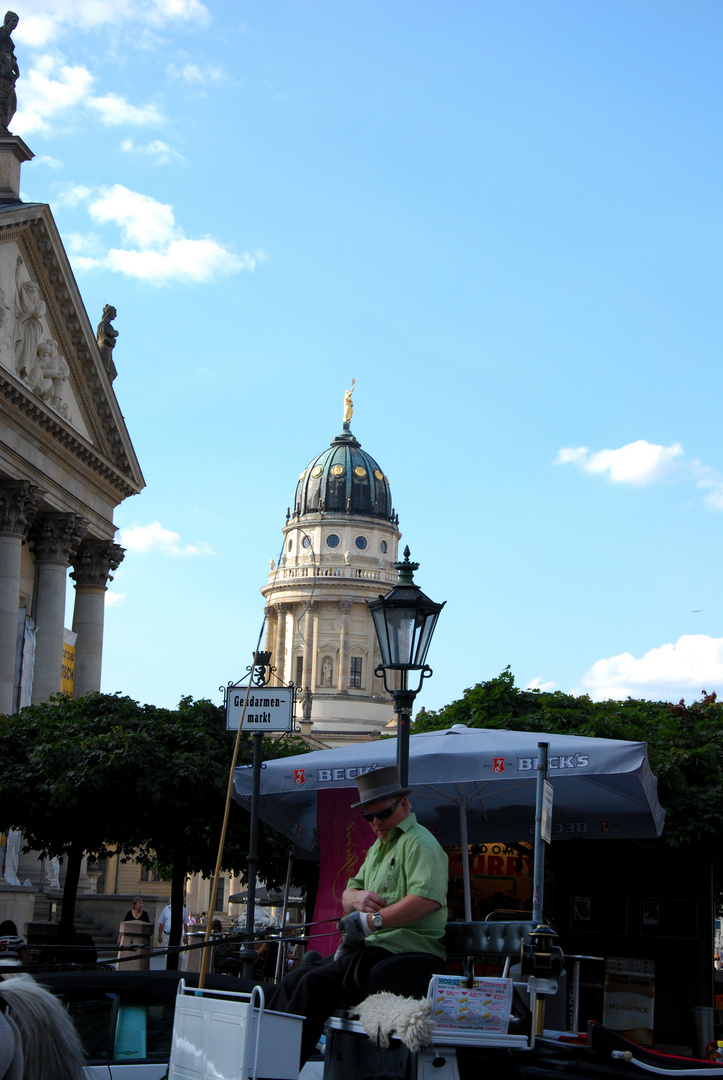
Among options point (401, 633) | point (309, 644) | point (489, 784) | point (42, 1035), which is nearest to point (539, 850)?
point (401, 633)

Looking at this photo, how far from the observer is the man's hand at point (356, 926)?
6.43 m

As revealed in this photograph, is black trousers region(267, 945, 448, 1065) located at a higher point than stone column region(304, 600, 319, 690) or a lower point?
lower

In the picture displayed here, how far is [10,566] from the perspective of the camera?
30.8m

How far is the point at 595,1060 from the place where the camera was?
6117 millimetres

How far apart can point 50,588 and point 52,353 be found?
6053mm

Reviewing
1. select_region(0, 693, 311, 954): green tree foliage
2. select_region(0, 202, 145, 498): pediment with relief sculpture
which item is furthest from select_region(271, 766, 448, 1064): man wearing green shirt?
select_region(0, 202, 145, 498): pediment with relief sculpture

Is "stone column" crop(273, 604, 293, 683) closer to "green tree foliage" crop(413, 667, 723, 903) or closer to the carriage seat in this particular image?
"green tree foliage" crop(413, 667, 723, 903)

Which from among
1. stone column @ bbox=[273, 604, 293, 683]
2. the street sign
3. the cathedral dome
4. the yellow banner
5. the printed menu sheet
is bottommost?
the printed menu sheet

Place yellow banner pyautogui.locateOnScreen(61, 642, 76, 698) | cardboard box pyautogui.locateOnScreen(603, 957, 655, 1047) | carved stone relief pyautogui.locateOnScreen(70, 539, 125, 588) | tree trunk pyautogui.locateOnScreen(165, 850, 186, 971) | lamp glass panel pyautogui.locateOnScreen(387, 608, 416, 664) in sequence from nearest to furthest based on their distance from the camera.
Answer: lamp glass panel pyautogui.locateOnScreen(387, 608, 416, 664) → cardboard box pyautogui.locateOnScreen(603, 957, 655, 1047) → tree trunk pyautogui.locateOnScreen(165, 850, 186, 971) → yellow banner pyautogui.locateOnScreen(61, 642, 76, 698) → carved stone relief pyautogui.locateOnScreen(70, 539, 125, 588)

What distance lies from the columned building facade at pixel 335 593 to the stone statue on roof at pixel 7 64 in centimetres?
7605

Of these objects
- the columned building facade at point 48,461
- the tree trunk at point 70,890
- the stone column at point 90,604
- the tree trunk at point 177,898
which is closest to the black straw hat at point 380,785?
the tree trunk at point 177,898

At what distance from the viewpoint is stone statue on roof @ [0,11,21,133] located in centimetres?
3306

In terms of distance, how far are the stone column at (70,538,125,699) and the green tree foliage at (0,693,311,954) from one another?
505 inches

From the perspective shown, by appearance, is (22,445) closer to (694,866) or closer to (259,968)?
(259,968)
